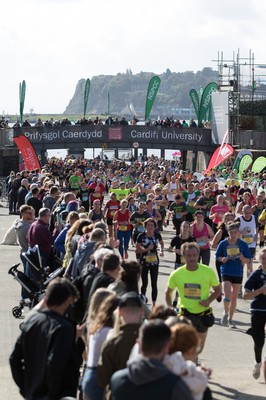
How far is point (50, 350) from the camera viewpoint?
7.51 metres

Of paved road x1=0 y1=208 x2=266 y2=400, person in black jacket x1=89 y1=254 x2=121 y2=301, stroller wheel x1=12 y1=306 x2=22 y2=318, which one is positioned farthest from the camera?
stroller wheel x1=12 y1=306 x2=22 y2=318

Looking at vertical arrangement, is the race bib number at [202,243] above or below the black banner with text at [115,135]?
below

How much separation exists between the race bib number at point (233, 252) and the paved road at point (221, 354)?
94cm

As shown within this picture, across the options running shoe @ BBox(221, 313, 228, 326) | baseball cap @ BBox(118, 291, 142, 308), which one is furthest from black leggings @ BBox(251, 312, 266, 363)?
baseball cap @ BBox(118, 291, 142, 308)

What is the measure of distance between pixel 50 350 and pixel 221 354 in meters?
5.86

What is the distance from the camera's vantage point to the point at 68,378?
7699mm

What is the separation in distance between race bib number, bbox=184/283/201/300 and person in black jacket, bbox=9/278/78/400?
3.89 metres

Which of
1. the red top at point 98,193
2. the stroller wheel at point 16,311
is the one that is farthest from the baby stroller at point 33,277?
the red top at point 98,193

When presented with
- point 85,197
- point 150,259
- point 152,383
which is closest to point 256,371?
point 150,259

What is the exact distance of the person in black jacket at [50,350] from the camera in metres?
7.49

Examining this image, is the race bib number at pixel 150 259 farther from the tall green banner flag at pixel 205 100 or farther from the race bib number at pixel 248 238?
the tall green banner flag at pixel 205 100

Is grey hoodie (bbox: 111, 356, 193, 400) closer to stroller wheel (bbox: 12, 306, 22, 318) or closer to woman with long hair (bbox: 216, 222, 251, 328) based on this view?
woman with long hair (bbox: 216, 222, 251, 328)

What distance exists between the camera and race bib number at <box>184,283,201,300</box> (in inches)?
454

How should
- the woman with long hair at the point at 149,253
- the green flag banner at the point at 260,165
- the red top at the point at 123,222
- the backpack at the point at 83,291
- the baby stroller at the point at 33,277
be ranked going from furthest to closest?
1. the green flag banner at the point at 260,165
2. the red top at the point at 123,222
3. the woman with long hair at the point at 149,253
4. the baby stroller at the point at 33,277
5. the backpack at the point at 83,291
